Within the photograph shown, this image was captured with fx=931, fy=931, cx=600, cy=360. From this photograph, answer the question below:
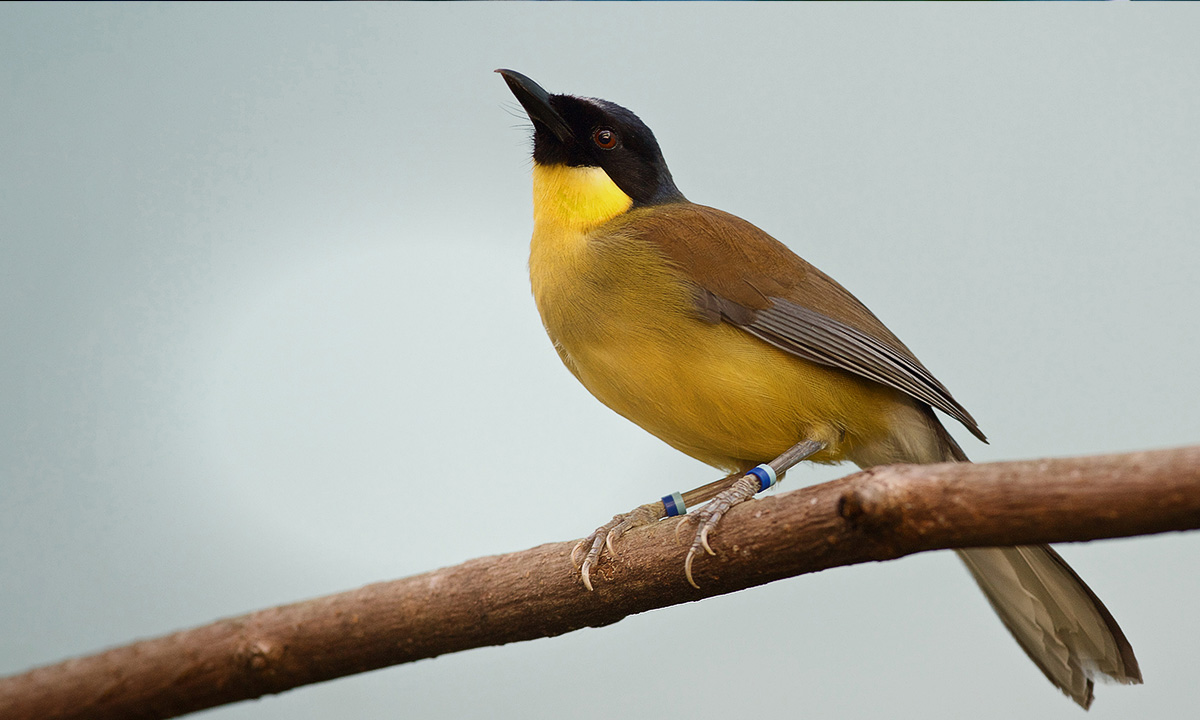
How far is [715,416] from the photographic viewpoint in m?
2.22

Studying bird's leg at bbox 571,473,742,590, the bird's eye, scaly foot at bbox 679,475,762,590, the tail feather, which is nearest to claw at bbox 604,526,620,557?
bird's leg at bbox 571,473,742,590

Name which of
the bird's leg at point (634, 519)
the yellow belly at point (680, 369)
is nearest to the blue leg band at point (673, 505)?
the bird's leg at point (634, 519)

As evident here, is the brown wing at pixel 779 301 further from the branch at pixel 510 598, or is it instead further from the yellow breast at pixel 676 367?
the branch at pixel 510 598

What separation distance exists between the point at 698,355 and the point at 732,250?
39cm

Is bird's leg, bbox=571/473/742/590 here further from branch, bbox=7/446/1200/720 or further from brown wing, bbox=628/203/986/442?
brown wing, bbox=628/203/986/442

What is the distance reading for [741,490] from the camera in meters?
2.03

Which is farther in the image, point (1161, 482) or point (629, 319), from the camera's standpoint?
point (629, 319)

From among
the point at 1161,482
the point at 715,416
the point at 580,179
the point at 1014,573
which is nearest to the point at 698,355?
the point at 715,416

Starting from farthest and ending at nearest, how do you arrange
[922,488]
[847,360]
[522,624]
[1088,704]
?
[847,360], [1088,704], [522,624], [922,488]

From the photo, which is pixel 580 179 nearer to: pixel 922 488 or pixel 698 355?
pixel 698 355

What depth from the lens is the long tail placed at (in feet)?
6.83

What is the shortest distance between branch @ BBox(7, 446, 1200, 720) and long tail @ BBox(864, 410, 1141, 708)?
0.65 m

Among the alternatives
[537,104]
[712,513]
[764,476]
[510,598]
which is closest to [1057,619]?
[764,476]

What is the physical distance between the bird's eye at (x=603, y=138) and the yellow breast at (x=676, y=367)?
1.02 feet
